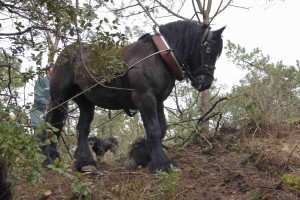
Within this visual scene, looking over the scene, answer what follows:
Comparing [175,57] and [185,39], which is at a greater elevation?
[185,39]

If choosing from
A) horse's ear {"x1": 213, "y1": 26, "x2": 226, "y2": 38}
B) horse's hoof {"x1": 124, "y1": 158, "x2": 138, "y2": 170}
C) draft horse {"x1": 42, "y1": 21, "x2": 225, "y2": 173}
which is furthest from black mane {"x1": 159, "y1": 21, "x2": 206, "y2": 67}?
horse's hoof {"x1": 124, "y1": 158, "x2": 138, "y2": 170}

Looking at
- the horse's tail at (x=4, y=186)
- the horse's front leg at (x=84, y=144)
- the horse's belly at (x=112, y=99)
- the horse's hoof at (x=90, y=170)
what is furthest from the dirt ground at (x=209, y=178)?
the horse's belly at (x=112, y=99)

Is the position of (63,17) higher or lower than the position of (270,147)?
higher

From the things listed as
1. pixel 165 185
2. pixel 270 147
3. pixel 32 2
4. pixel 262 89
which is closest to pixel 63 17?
pixel 32 2

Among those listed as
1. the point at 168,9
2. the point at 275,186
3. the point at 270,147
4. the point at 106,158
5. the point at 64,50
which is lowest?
the point at 275,186

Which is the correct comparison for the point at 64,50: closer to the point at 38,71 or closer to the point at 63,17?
the point at 38,71

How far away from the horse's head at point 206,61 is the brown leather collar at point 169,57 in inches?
9.2

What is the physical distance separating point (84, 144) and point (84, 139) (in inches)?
4.0

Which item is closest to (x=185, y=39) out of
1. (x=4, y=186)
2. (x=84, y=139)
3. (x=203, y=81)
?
(x=203, y=81)

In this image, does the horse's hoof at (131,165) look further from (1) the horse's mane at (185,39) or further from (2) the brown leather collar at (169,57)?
(1) the horse's mane at (185,39)

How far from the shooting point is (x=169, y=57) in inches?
227

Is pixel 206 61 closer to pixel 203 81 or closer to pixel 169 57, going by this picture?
pixel 203 81

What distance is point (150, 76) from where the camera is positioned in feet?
18.7

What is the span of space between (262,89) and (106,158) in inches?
105
